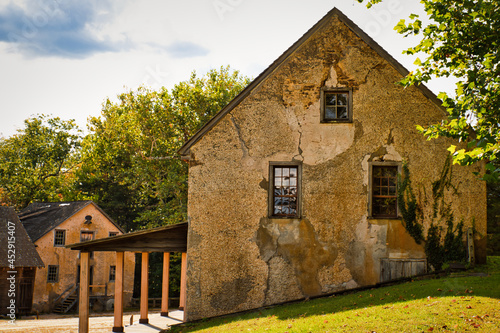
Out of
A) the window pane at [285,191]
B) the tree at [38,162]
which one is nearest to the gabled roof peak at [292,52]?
the window pane at [285,191]

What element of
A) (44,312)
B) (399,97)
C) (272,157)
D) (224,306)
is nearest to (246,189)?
(272,157)

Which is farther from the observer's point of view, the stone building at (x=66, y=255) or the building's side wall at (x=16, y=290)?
the stone building at (x=66, y=255)

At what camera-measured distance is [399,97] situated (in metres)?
15.8

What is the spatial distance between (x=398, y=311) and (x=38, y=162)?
170 ft

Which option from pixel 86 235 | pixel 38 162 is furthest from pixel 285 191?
pixel 38 162

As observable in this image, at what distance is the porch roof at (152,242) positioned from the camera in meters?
16.5

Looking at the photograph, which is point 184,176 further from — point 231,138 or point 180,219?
point 231,138

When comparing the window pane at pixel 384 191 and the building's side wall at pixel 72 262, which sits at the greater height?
the window pane at pixel 384 191

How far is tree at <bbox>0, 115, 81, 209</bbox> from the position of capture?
4800 centimetres

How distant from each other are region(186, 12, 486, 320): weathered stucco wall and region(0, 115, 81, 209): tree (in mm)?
37438

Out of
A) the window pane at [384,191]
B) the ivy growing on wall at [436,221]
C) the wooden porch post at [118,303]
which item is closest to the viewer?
the ivy growing on wall at [436,221]

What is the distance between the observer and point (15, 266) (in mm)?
31375

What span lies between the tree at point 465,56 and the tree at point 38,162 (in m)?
43.4

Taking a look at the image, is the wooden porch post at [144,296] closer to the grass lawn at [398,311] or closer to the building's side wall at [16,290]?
the grass lawn at [398,311]
